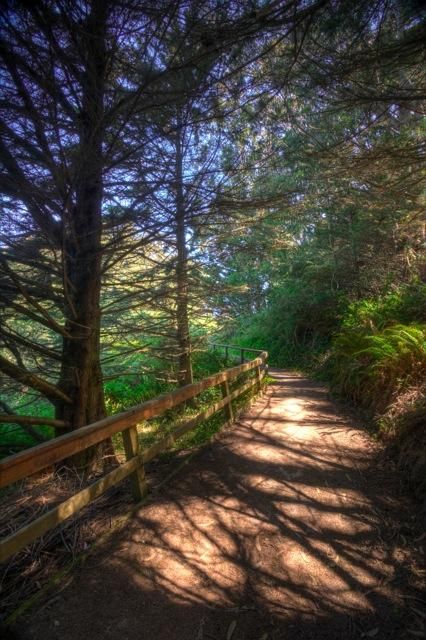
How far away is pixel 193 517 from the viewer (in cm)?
314

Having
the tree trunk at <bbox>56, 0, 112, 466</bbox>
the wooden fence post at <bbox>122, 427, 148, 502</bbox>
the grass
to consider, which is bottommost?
the grass

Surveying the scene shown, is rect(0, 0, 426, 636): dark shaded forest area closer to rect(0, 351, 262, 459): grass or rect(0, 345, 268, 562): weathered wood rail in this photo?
rect(0, 351, 262, 459): grass

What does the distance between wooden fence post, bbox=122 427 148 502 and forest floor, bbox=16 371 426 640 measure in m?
0.14

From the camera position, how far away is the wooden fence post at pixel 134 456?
3.20m

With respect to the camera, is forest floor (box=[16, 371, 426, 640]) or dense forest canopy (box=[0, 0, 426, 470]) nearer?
forest floor (box=[16, 371, 426, 640])

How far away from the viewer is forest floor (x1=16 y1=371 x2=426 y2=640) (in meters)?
2.06

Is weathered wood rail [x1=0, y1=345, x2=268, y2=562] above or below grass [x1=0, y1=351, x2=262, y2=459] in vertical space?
above

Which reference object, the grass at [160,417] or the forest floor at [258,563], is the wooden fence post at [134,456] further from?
the grass at [160,417]

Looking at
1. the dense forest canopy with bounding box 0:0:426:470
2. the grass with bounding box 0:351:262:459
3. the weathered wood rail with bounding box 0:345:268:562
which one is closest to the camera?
the weathered wood rail with bounding box 0:345:268:562

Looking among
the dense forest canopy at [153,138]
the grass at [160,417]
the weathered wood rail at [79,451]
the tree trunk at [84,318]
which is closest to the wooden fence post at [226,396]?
the grass at [160,417]

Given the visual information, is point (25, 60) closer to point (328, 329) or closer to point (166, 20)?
point (166, 20)

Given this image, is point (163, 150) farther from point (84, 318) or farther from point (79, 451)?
point (79, 451)

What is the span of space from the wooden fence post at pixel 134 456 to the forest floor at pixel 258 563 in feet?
0.45

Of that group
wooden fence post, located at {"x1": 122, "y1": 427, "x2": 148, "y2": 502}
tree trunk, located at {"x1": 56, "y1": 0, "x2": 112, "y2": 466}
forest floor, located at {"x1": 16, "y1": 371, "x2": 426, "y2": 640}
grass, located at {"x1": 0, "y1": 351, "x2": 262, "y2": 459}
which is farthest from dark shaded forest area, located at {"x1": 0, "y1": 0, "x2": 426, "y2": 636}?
wooden fence post, located at {"x1": 122, "y1": 427, "x2": 148, "y2": 502}
